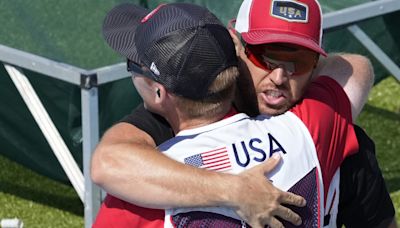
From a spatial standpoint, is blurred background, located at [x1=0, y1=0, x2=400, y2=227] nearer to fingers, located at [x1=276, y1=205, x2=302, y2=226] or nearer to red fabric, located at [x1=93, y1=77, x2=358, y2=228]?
red fabric, located at [x1=93, y1=77, x2=358, y2=228]

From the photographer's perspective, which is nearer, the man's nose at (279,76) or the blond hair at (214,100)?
the blond hair at (214,100)

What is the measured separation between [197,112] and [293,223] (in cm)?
36

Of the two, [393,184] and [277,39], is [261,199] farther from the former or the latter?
[393,184]

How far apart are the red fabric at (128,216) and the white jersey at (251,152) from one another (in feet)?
0.10

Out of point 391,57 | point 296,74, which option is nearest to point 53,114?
point 391,57

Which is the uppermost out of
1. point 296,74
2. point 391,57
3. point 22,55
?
point 296,74

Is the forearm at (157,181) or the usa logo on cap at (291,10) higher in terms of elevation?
the usa logo on cap at (291,10)

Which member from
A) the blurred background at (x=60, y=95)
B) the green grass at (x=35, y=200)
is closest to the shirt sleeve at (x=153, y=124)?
the blurred background at (x=60, y=95)

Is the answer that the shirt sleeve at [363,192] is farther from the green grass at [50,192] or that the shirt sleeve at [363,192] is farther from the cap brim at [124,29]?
the green grass at [50,192]

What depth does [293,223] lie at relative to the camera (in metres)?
2.86

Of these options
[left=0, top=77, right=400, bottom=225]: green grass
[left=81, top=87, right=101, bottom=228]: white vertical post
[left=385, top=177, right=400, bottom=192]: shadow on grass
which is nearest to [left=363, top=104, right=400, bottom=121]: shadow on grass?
[left=0, top=77, right=400, bottom=225]: green grass

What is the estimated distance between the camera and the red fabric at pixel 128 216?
2807 millimetres

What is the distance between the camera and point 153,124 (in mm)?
2971

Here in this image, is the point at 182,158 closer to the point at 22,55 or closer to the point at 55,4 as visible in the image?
the point at 22,55
